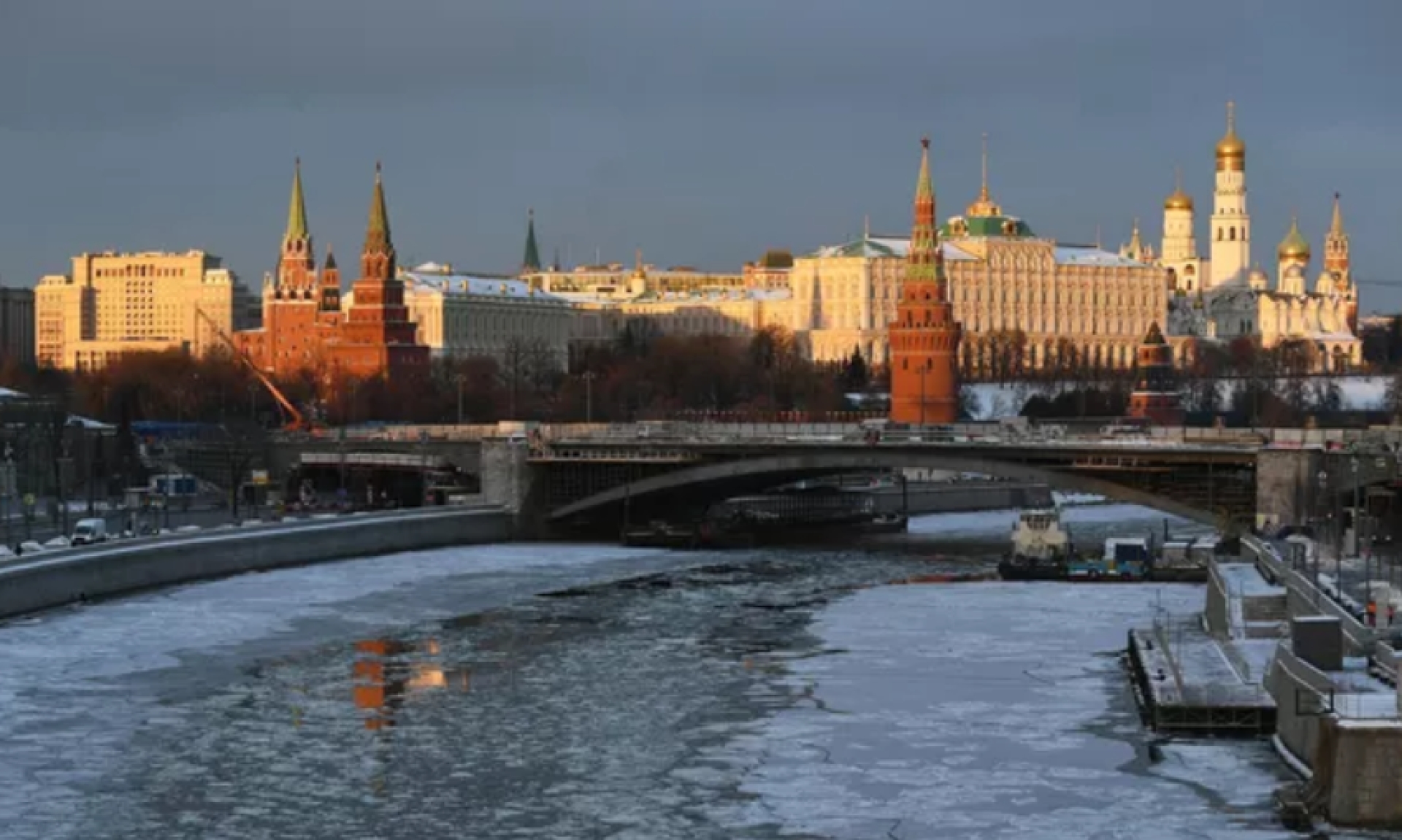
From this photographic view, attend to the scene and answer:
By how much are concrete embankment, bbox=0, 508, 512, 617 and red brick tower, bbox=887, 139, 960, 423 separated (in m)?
60.6

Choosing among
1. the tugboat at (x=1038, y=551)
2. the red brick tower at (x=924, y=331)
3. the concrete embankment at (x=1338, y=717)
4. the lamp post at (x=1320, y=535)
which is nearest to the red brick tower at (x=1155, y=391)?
the red brick tower at (x=924, y=331)

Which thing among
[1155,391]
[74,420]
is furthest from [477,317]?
[74,420]

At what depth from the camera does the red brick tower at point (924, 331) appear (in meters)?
132

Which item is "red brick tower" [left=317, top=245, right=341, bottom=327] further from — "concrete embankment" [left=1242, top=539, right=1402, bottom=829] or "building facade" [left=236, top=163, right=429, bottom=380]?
"concrete embankment" [left=1242, top=539, right=1402, bottom=829]

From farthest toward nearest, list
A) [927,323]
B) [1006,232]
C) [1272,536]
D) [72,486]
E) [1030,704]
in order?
[1006,232]
[927,323]
[72,486]
[1272,536]
[1030,704]

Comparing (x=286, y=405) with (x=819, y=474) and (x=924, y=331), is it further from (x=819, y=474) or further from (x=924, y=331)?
(x=819, y=474)

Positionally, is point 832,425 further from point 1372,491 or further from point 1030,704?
point 1030,704

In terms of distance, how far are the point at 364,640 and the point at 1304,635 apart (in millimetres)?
18516

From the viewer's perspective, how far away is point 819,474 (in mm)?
74562

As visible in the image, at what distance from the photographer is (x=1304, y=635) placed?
32594 millimetres

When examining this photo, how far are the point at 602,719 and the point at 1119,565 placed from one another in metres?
25.1

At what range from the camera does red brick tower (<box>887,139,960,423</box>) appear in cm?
13200

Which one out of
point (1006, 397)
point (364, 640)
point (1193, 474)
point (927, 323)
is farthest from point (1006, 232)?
point (364, 640)

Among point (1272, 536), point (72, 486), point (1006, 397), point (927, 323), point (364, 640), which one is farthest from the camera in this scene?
point (1006, 397)
